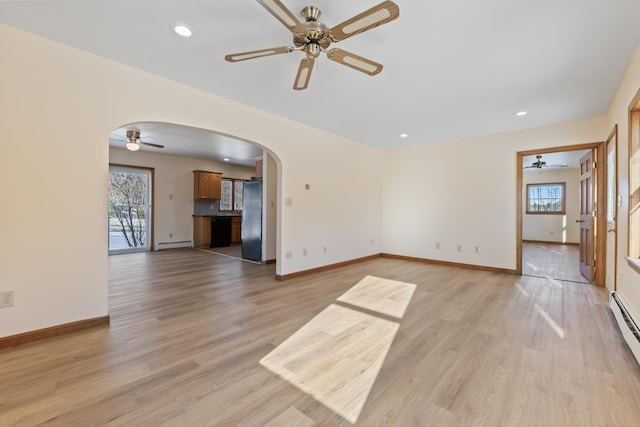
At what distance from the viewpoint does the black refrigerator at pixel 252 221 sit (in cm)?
576

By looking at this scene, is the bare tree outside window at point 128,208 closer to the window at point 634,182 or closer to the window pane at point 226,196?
the window pane at point 226,196

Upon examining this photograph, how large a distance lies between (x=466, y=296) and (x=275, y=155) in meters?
3.30

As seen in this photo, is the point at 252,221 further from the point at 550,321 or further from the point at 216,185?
the point at 550,321

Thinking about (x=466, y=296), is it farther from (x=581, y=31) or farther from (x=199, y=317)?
(x=199, y=317)

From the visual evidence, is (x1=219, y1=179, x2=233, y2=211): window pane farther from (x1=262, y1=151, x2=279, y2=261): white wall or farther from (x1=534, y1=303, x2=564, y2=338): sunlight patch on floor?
(x1=534, y1=303, x2=564, y2=338): sunlight patch on floor

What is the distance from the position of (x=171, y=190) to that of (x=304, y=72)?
6664 millimetres

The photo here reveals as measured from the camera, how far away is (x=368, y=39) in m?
2.26

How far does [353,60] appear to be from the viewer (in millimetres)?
2115

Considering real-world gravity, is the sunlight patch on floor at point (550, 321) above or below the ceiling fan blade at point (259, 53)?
below

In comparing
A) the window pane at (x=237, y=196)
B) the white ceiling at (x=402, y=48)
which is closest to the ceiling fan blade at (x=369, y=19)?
the white ceiling at (x=402, y=48)

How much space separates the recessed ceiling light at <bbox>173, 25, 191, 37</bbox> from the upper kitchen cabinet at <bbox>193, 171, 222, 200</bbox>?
6.08m

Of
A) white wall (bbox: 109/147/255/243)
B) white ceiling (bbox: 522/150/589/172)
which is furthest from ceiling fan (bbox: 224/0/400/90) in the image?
white ceiling (bbox: 522/150/589/172)

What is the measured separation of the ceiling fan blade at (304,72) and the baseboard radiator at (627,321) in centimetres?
318

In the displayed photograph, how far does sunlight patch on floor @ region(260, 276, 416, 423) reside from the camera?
1.69 metres
